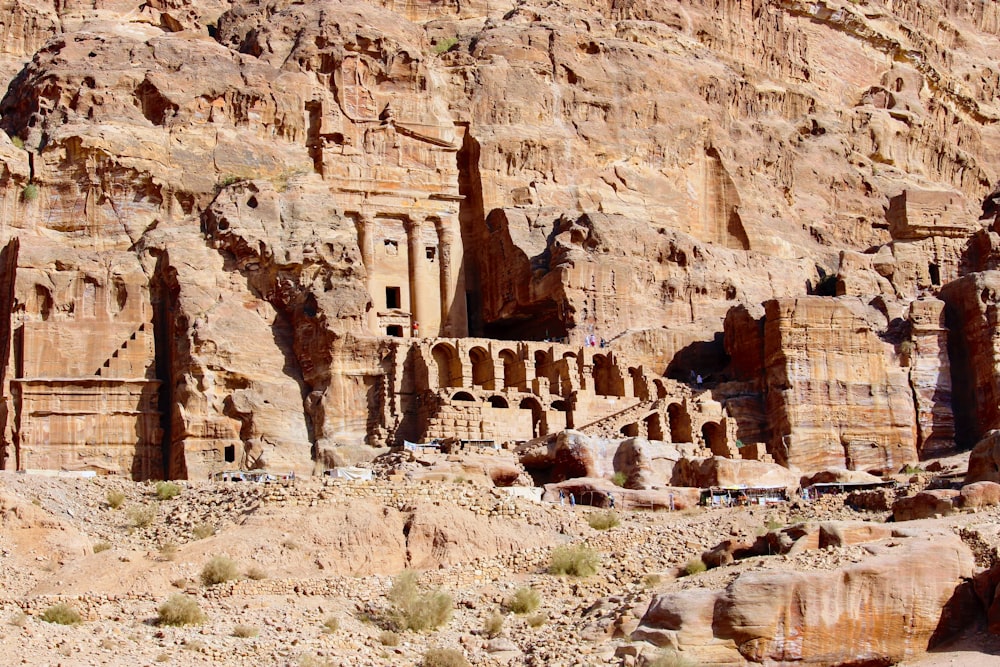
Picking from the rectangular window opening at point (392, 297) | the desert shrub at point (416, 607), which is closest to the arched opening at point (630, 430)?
the rectangular window opening at point (392, 297)

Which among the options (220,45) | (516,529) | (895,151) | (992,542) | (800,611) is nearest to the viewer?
(800,611)

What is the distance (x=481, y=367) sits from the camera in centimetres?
6531

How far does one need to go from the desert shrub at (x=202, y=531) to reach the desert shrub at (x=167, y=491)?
3435 millimetres

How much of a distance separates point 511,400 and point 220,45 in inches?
887

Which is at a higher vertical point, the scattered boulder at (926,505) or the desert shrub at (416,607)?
the scattered boulder at (926,505)

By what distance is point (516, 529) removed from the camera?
44.9 metres

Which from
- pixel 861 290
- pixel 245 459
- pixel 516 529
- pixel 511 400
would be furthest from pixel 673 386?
pixel 516 529

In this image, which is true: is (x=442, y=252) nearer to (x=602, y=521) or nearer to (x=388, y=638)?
(x=602, y=521)

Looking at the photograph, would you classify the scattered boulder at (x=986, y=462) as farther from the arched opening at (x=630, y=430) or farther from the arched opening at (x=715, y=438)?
the arched opening at (x=630, y=430)

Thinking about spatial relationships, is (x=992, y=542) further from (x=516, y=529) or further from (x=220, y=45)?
(x=220, y=45)

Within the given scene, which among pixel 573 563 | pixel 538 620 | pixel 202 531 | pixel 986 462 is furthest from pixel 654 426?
pixel 538 620

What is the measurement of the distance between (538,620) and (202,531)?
9.46 meters

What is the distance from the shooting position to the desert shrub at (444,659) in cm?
3469

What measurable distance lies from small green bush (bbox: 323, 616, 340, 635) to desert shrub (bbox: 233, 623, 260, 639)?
1.52 metres
